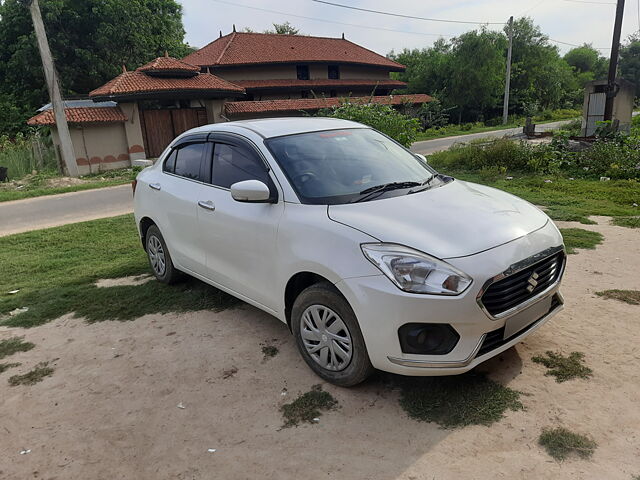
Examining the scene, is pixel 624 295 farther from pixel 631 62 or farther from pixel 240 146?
pixel 631 62

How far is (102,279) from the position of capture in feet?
17.7

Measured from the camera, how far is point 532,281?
2.82 m

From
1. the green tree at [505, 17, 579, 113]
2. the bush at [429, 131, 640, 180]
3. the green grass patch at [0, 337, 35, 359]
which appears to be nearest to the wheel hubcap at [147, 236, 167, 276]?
the green grass patch at [0, 337, 35, 359]

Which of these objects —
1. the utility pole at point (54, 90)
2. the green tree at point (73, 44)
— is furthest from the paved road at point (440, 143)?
the green tree at point (73, 44)

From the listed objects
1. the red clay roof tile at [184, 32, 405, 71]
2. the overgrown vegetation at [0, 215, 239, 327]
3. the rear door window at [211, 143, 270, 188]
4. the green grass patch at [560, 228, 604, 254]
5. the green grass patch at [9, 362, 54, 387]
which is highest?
the red clay roof tile at [184, 32, 405, 71]

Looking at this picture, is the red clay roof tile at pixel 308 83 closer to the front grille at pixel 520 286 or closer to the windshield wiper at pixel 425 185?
the windshield wiper at pixel 425 185

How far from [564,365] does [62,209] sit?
37.2ft

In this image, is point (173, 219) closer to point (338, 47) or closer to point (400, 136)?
point (400, 136)

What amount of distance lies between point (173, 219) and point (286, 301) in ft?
5.82

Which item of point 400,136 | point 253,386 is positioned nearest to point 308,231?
point 253,386

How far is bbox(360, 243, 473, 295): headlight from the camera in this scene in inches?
99.0

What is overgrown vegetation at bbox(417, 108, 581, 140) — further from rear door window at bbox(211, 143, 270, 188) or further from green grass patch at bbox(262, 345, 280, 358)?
green grass patch at bbox(262, 345, 280, 358)

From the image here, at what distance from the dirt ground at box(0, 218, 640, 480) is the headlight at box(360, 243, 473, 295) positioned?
0.80 meters

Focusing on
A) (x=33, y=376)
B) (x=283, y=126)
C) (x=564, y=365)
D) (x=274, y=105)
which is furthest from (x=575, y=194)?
(x=274, y=105)
